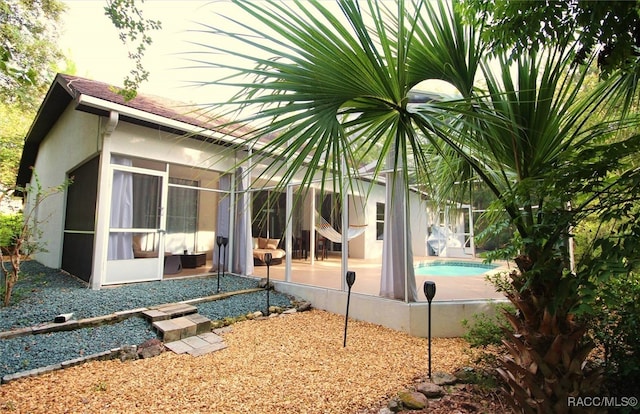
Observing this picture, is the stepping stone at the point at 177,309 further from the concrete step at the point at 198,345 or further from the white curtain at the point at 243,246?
the white curtain at the point at 243,246

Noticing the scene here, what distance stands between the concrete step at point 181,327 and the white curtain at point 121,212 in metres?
2.40

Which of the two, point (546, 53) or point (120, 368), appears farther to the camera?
point (120, 368)

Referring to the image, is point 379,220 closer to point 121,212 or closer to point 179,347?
point 121,212

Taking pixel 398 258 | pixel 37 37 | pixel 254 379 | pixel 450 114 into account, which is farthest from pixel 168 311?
pixel 37 37

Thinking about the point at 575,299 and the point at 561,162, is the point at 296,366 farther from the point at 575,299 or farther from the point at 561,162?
the point at 561,162

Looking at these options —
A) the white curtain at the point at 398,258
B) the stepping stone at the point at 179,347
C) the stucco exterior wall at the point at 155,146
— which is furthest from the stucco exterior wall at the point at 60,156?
the white curtain at the point at 398,258

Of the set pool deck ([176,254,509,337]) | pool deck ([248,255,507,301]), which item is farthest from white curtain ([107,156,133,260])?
pool deck ([176,254,509,337])

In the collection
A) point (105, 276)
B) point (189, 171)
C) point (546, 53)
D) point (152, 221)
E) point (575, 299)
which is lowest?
point (105, 276)

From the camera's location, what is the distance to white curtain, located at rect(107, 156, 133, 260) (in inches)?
228

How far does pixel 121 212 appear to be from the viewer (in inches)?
233

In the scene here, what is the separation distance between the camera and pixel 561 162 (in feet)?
5.64

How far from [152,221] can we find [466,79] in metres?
6.36

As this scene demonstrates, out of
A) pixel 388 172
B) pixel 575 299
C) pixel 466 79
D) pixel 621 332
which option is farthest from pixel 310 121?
pixel 388 172

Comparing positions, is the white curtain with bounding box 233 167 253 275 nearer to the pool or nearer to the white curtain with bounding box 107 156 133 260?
the white curtain with bounding box 107 156 133 260
